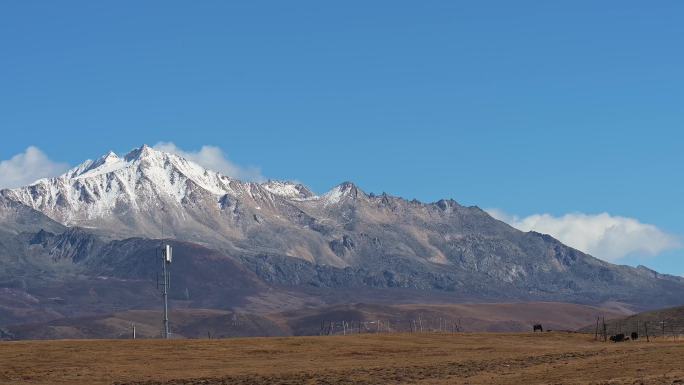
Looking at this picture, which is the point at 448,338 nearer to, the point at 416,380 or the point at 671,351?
the point at 671,351

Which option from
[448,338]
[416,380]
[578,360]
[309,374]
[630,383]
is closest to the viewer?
[630,383]

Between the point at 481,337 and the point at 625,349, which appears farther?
the point at 481,337

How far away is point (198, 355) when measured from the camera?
117688mm

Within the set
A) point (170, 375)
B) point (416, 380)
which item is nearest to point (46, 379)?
point (170, 375)

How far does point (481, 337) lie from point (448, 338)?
6016 millimetres

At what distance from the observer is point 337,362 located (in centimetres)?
11212

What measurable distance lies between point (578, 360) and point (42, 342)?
56844 millimetres

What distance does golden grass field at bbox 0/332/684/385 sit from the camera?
91188 mm

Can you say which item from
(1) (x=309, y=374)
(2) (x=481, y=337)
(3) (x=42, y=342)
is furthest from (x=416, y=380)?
(2) (x=481, y=337)

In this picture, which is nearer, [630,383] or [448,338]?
[630,383]

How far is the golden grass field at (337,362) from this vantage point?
91.2 meters

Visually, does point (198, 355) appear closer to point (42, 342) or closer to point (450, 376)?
point (42, 342)

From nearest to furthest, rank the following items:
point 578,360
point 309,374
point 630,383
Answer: point 630,383, point 309,374, point 578,360

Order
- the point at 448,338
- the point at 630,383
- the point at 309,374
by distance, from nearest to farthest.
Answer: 1. the point at 630,383
2. the point at 309,374
3. the point at 448,338
